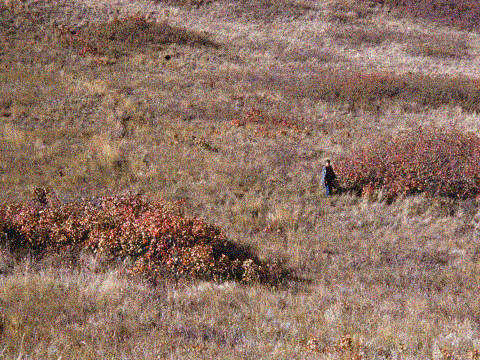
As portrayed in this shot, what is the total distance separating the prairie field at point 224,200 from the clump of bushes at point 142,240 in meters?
0.04

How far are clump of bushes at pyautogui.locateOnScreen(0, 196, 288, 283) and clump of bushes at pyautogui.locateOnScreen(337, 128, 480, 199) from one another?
4.67m

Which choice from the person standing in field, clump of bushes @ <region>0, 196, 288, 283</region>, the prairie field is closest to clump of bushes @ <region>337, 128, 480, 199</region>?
the prairie field

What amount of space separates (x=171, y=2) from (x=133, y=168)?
1015 inches

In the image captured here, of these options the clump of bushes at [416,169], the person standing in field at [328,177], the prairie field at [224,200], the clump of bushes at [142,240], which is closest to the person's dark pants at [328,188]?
the person standing in field at [328,177]

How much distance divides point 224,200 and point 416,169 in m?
5.20

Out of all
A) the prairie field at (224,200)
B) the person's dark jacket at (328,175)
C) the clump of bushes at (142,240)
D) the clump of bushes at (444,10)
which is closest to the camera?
the prairie field at (224,200)

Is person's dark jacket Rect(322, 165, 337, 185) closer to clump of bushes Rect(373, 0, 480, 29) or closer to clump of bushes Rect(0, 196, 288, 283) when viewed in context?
clump of bushes Rect(0, 196, 288, 283)

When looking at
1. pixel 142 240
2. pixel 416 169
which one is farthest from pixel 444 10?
pixel 142 240

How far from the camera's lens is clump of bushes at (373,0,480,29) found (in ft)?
115

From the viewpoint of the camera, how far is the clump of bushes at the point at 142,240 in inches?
263

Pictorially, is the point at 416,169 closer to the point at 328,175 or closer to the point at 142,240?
the point at 328,175

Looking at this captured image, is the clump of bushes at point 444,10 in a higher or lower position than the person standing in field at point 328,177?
higher

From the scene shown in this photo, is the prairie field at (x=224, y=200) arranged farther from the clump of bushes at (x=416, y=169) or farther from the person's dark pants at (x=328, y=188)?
the person's dark pants at (x=328, y=188)

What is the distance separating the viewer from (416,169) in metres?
11.2
